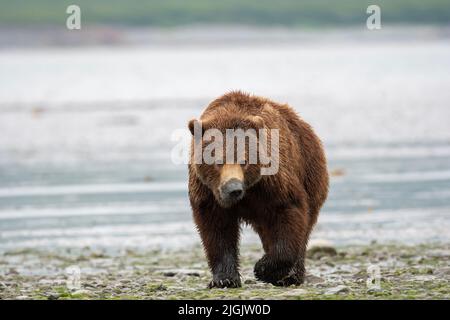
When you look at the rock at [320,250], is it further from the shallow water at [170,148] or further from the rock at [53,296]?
the rock at [53,296]

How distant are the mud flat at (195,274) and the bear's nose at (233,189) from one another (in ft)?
2.46

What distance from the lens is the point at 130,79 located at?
5266 centimetres

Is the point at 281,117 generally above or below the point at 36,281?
above

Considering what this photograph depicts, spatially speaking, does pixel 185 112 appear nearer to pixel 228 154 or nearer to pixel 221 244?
pixel 221 244

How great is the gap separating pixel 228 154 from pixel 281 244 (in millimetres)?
954

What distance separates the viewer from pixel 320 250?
11625mm

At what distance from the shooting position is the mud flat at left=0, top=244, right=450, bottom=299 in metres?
8.62

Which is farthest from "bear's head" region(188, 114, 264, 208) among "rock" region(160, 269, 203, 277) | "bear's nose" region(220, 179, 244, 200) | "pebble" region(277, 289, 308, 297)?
"rock" region(160, 269, 203, 277)

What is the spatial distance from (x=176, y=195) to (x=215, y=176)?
26.1 feet

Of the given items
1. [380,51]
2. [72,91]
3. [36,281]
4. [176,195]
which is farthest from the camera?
[380,51]

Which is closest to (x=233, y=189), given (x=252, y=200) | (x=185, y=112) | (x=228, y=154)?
(x=228, y=154)

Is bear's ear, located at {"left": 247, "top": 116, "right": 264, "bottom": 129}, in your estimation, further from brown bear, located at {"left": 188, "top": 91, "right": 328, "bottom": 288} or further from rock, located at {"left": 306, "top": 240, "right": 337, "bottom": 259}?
rock, located at {"left": 306, "top": 240, "right": 337, "bottom": 259}
